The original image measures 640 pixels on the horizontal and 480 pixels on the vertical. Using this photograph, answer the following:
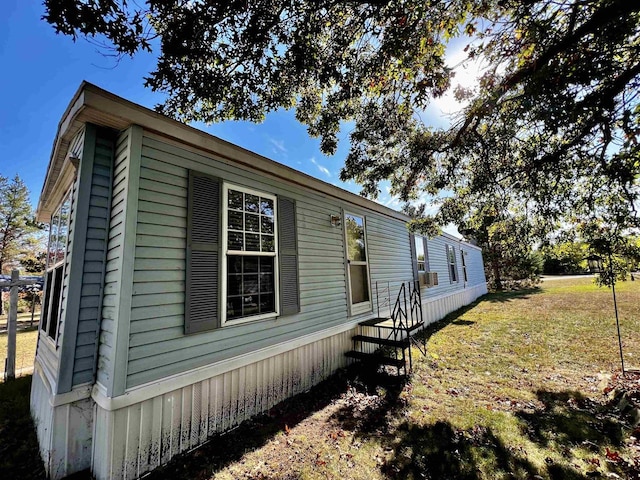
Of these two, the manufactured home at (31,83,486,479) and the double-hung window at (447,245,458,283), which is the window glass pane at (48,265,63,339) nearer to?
the manufactured home at (31,83,486,479)

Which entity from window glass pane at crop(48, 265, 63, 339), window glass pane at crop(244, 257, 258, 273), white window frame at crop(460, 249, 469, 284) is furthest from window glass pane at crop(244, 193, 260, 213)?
white window frame at crop(460, 249, 469, 284)

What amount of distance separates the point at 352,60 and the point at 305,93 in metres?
1.72

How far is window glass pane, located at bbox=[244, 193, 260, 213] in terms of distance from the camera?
4027 mm

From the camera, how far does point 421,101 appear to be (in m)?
3.97

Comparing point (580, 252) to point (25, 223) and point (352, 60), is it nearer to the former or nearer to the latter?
point (352, 60)

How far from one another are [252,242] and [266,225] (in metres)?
0.42

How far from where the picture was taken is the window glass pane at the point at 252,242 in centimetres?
392

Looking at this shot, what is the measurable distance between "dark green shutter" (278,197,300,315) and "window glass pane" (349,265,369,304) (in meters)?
1.92

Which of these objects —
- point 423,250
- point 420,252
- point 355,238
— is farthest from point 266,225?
point 423,250

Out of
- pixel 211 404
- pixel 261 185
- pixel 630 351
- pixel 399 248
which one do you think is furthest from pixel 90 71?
pixel 630 351

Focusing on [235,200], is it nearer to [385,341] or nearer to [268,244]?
[268,244]

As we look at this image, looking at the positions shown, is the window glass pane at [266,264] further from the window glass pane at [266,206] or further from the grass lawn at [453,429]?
the grass lawn at [453,429]

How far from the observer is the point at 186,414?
3029 mm

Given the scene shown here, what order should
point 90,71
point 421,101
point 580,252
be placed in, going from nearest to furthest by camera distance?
point 90,71 < point 421,101 < point 580,252
